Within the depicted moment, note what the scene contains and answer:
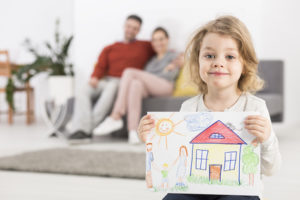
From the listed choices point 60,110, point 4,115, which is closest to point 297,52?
point 60,110

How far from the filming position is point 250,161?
972mm

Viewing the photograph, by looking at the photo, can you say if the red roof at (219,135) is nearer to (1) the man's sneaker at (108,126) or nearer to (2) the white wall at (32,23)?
(1) the man's sneaker at (108,126)

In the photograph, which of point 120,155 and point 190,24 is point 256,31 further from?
point 120,155

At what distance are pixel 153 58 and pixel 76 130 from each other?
817 mm

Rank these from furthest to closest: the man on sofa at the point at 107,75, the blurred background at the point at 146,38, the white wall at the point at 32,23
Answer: the white wall at the point at 32,23
the man on sofa at the point at 107,75
the blurred background at the point at 146,38

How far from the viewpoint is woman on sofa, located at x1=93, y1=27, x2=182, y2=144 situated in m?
3.05

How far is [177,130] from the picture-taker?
1.00m

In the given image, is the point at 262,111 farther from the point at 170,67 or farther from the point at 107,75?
the point at 107,75

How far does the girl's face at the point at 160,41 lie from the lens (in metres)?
3.29

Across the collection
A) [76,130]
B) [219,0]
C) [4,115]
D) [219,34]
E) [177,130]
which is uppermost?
[219,0]

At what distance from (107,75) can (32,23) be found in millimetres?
2964

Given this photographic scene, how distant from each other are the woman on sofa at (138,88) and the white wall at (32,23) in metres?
2.87

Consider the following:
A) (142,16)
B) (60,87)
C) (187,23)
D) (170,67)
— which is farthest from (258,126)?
(60,87)

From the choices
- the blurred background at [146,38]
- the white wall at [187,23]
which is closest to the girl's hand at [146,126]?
the blurred background at [146,38]
